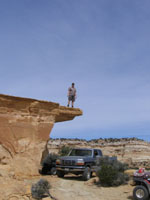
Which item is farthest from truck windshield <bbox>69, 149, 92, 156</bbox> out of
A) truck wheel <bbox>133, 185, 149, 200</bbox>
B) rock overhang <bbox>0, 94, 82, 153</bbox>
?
truck wheel <bbox>133, 185, 149, 200</bbox>

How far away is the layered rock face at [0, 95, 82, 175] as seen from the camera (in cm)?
1248

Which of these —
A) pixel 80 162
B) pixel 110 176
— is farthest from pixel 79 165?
pixel 110 176

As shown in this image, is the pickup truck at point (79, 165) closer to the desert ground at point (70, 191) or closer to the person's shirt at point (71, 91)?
the desert ground at point (70, 191)

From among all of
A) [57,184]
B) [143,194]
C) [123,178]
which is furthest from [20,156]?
[143,194]

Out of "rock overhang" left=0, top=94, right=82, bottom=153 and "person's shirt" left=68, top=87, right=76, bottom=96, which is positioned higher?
"person's shirt" left=68, top=87, right=76, bottom=96

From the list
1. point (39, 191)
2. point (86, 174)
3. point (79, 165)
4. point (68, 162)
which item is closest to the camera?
point (39, 191)

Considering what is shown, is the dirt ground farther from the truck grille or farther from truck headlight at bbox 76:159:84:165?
the truck grille

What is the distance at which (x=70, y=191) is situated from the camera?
10.4m

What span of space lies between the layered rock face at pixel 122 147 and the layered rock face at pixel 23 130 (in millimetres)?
27274

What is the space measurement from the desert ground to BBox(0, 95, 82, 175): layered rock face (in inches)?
45.3

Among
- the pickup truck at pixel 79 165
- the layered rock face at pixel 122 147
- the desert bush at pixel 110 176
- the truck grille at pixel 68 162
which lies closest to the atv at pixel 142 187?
the desert bush at pixel 110 176

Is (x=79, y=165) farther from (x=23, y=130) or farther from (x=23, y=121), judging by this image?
(x=23, y=121)

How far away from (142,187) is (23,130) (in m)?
6.93

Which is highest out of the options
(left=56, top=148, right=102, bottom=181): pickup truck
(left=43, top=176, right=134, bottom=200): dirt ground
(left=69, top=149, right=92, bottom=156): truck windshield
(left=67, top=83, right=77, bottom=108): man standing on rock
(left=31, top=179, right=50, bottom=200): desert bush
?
(left=67, top=83, right=77, bottom=108): man standing on rock
